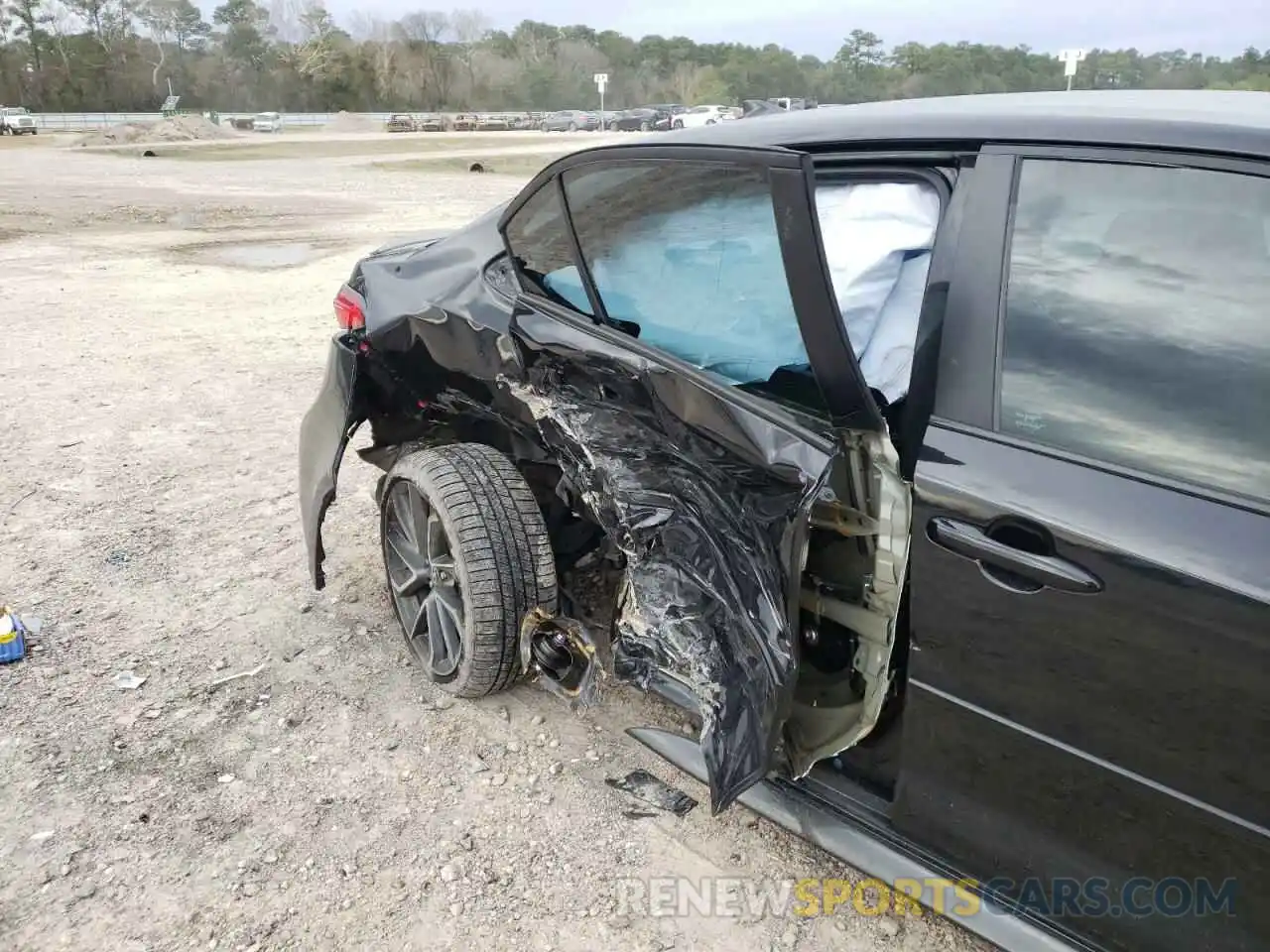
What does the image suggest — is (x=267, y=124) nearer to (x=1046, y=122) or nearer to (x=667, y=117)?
(x=667, y=117)

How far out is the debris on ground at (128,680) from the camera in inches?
122

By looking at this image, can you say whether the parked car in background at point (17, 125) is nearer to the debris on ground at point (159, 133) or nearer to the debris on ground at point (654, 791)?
the debris on ground at point (159, 133)

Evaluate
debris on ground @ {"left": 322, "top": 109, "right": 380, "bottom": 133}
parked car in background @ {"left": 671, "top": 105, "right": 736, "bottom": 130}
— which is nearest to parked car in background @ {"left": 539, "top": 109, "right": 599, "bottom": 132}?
parked car in background @ {"left": 671, "top": 105, "right": 736, "bottom": 130}

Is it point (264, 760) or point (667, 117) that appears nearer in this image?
point (264, 760)

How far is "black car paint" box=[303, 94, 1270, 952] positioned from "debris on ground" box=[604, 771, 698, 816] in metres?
0.63

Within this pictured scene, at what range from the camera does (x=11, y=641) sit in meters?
3.22

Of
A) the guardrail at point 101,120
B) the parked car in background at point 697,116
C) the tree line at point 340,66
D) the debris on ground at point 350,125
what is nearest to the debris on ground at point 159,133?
the debris on ground at point 350,125

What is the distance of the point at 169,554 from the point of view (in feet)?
13.0

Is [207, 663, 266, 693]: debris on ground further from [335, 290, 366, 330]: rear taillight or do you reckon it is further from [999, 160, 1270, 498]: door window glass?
[999, 160, 1270, 498]: door window glass

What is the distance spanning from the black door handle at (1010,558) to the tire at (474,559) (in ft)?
4.38

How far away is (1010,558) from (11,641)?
3.16m

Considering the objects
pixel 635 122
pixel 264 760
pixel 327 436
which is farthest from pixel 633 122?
pixel 264 760

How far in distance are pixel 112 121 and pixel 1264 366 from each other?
73465mm

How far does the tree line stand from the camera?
75750 millimetres
